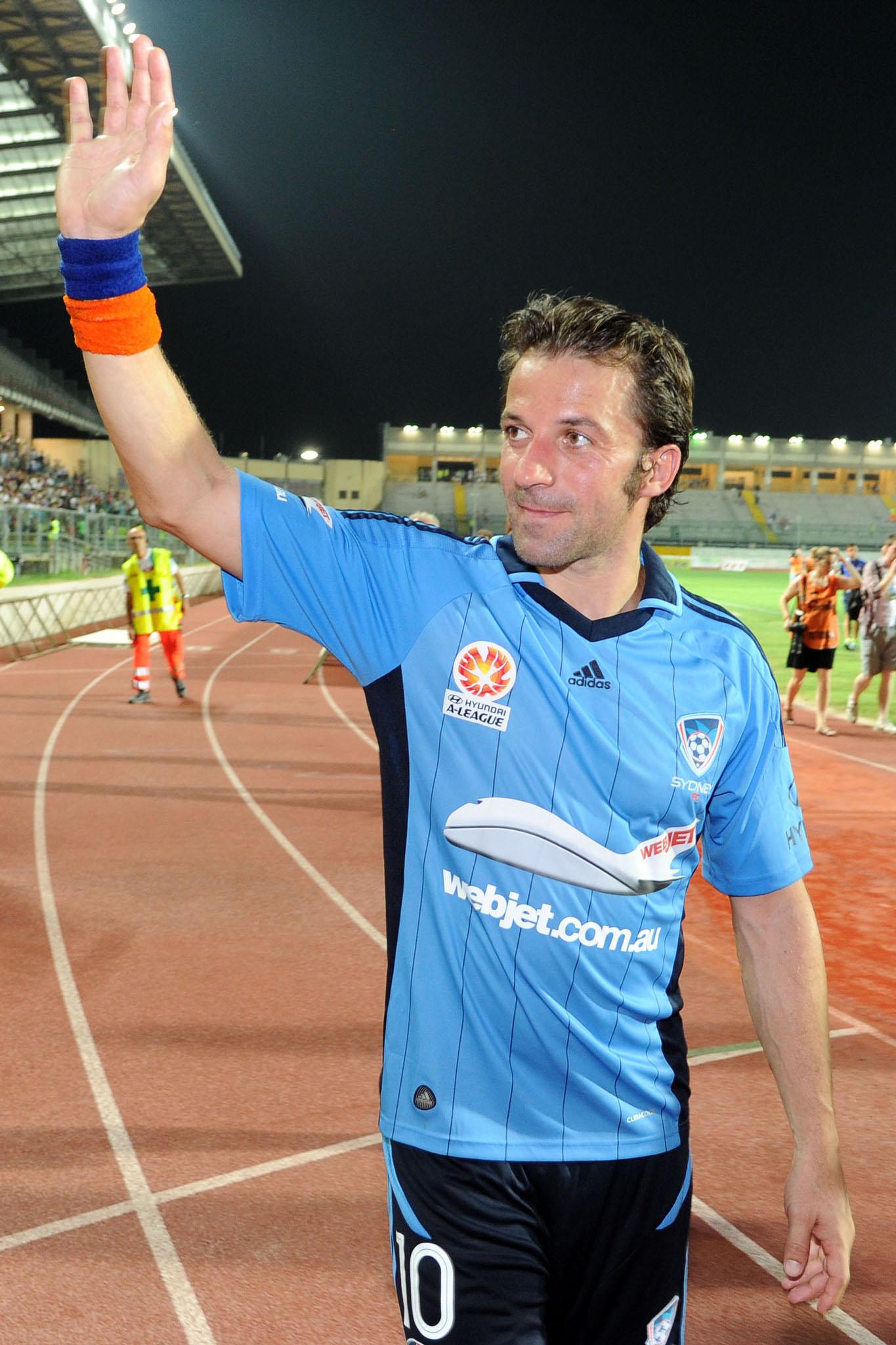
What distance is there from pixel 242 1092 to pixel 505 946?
134 inches

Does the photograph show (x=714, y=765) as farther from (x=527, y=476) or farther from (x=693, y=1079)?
(x=693, y=1079)

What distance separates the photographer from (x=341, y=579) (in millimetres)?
2002

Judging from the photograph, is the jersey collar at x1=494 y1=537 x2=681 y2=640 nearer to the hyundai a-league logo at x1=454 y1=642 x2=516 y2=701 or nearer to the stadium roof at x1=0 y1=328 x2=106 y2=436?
the hyundai a-league logo at x1=454 y1=642 x2=516 y2=701

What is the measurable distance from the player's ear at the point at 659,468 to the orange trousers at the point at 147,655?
13580 mm

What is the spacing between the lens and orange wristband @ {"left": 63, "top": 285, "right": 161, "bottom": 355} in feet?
5.68

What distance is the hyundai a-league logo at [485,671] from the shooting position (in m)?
1.96

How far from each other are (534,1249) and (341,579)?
3.66 ft

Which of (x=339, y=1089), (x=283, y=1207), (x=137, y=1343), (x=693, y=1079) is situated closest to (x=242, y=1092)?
(x=339, y=1089)

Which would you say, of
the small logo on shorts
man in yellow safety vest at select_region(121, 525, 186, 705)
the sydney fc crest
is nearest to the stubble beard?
the sydney fc crest

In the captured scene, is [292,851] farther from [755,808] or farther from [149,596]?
[149,596]

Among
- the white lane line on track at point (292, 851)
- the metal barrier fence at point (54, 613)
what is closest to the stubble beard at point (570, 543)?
the white lane line on track at point (292, 851)

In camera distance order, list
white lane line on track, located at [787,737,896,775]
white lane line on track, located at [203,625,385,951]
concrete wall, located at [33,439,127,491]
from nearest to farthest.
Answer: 1. white lane line on track, located at [203,625,385,951]
2. white lane line on track, located at [787,737,896,775]
3. concrete wall, located at [33,439,127,491]

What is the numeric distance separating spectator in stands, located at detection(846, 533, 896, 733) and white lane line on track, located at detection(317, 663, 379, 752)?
596cm

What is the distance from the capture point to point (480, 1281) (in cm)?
180
